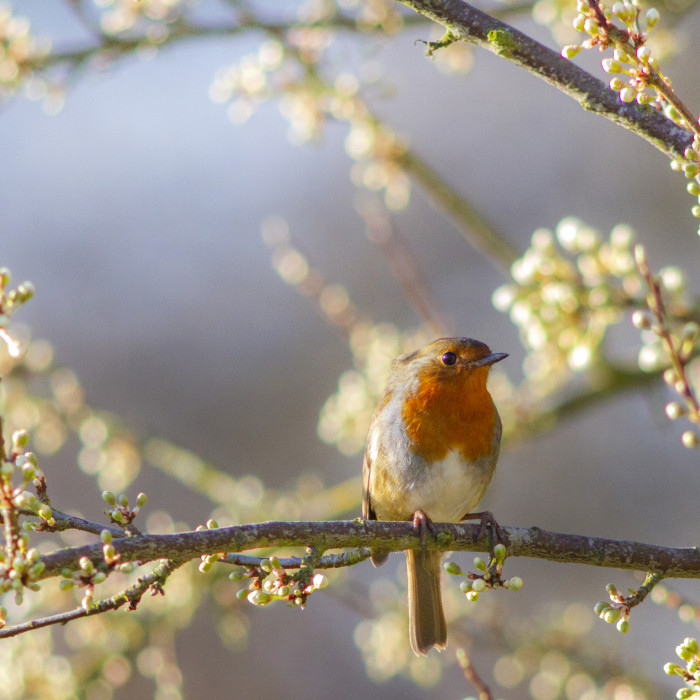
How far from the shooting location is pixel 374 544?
2416mm

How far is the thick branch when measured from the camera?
1.98m

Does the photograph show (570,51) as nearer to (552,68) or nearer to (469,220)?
(552,68)

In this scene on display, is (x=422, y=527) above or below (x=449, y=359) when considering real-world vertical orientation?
below

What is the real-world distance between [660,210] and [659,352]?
7104 millimetres

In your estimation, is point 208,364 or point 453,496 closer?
point 453,496

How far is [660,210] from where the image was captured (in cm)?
984

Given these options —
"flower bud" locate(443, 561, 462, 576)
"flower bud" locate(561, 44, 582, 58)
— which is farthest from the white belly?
"flower bud" locate(561, 44, 582, 58)

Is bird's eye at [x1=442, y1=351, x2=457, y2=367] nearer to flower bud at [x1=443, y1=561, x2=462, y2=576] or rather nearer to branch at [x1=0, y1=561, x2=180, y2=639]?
flower bud at [x1=443, y1=561, x2=462, y2=576]

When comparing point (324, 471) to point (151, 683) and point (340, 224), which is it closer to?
point (151, 683)

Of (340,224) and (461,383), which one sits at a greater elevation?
(340,224)

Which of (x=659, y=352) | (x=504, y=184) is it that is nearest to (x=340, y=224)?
(x=504, y=184)

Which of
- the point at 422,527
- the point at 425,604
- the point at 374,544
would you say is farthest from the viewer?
the point at 425,604

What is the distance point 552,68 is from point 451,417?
1769mm

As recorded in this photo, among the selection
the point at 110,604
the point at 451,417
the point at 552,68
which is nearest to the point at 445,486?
the point at 451,417
